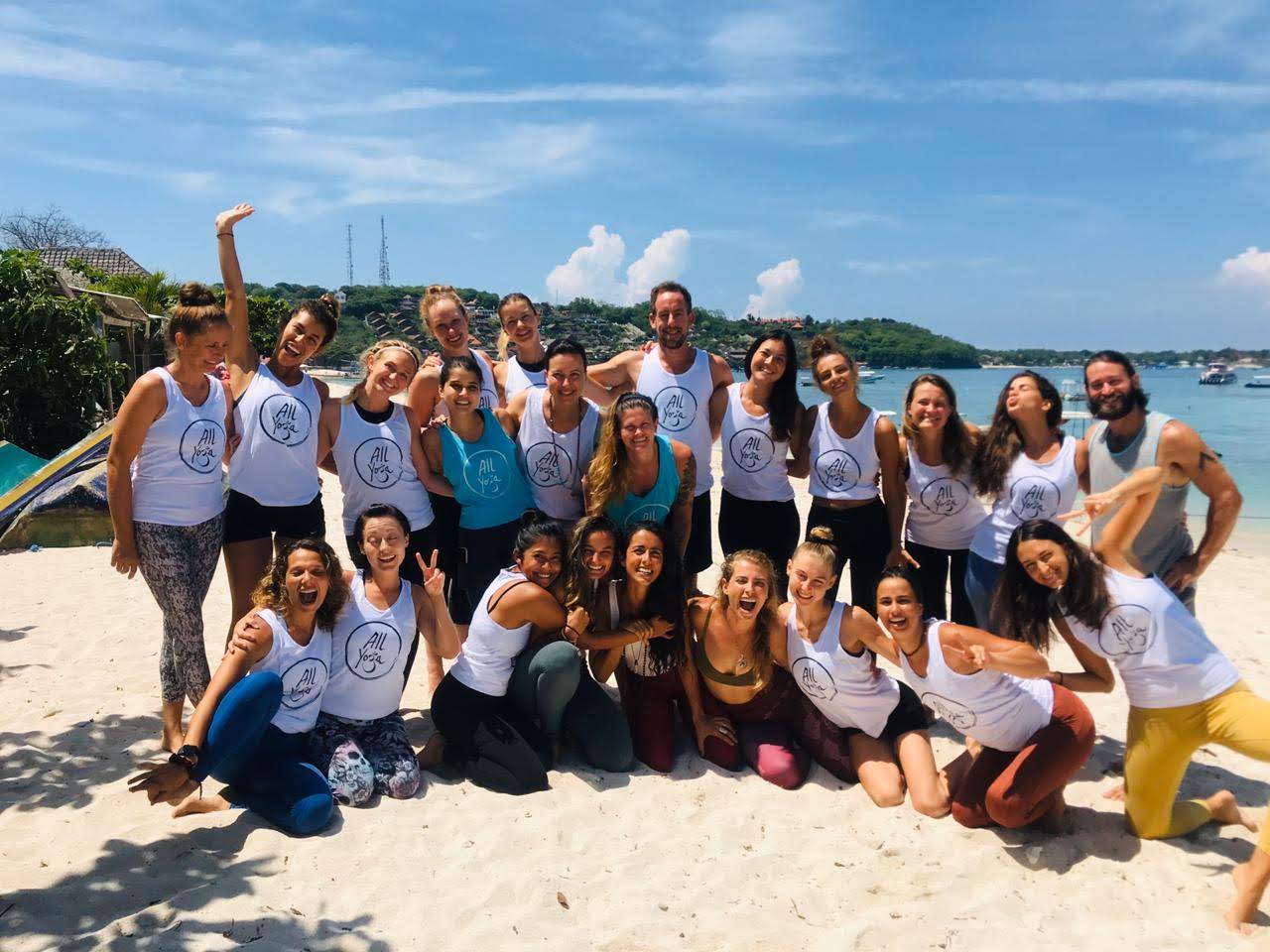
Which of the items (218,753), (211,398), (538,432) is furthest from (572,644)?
(211,398)

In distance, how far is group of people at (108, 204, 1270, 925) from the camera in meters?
3.94

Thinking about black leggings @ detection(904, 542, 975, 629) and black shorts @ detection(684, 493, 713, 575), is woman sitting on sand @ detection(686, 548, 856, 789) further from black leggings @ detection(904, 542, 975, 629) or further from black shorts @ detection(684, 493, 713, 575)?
black leggings @ detection(904, 542, 975, 629)

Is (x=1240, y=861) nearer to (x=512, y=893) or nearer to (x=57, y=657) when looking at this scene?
(x=512, y=893)

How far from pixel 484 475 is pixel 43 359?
10.6m

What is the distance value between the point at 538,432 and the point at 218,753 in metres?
2.35

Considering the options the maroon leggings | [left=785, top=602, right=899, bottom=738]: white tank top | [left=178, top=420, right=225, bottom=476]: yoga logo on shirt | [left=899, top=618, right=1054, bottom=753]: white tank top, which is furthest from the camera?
[left=785, top=602, right=899, bottom=738]: white tank top

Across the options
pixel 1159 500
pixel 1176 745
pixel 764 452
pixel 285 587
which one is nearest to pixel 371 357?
pixel 285 587

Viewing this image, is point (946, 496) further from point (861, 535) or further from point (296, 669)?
point (296, 669)

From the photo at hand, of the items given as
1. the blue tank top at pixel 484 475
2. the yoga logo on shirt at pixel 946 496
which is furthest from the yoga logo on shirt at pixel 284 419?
the yoga logo on shirt at pixel 946 496

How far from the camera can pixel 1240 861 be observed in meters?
3.84

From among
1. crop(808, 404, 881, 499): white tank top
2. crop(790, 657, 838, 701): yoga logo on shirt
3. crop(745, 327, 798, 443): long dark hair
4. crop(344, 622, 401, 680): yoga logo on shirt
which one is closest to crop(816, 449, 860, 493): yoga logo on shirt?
crop(808, 404, 881, 499): white tank top

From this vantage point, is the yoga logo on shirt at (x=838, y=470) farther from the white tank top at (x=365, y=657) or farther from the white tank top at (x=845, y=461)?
the white tank top at (x=365, y=657)

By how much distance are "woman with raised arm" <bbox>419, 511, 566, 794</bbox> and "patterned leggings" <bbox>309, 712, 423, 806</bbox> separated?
0.25m

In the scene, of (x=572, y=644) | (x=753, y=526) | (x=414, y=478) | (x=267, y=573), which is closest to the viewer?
(x=267, y=573)
